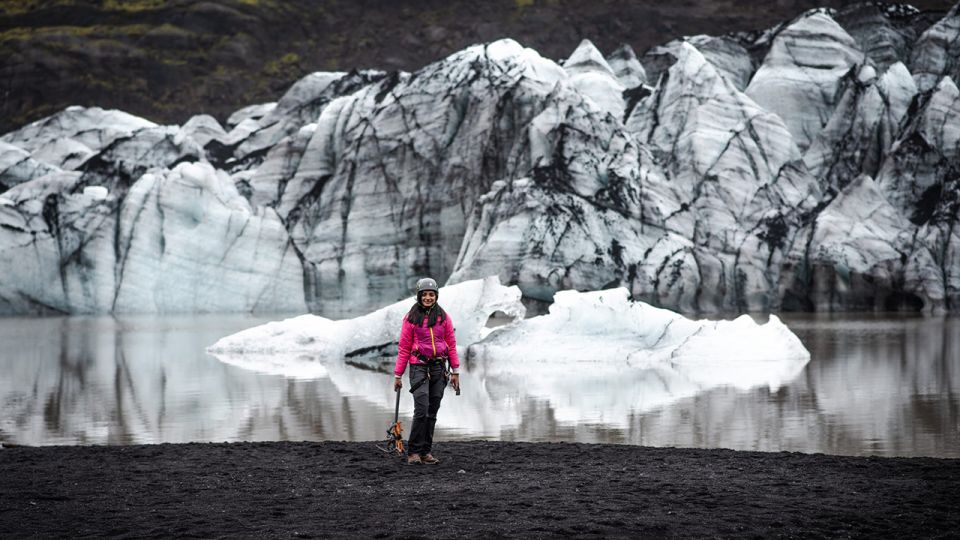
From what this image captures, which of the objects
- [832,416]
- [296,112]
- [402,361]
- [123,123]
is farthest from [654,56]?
[402,361]

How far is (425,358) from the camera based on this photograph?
31.2ft

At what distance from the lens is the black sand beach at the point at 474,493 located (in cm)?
673

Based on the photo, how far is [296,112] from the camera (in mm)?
56031

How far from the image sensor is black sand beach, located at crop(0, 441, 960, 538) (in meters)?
6.73

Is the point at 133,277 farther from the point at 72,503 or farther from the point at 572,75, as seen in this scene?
the point at 72,503

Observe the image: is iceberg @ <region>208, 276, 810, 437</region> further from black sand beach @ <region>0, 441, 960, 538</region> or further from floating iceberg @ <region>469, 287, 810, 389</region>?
black sand beach @ <region>0, 441, 960, 538</region>

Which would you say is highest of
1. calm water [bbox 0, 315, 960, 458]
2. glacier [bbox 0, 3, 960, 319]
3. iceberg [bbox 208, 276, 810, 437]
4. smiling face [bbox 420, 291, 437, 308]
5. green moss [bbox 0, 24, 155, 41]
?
green moss [bbox 0, 24, 155, 41]

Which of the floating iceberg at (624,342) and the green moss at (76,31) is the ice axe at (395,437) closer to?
the floating iceberg at (624,342)

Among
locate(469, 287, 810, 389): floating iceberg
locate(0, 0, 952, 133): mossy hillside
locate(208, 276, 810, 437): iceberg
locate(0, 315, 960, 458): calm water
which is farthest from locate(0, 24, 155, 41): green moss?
locate(469, 287, 810, 389): floating iceberg

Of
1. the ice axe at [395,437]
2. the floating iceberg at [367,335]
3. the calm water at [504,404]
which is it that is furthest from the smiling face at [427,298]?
the floating iceberg at [367,335]

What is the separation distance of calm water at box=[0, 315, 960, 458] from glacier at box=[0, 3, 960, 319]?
13.6m

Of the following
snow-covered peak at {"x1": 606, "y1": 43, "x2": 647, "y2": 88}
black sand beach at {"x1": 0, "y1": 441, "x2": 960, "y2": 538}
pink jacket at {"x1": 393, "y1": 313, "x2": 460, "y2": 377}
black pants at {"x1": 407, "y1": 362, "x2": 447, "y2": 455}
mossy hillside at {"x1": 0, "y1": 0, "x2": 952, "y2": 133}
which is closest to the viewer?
black sand beach at {"x1": 0, "y1": 441, "x2": 960, "y2": 538}

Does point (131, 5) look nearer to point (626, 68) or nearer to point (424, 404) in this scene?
point (626, 68)

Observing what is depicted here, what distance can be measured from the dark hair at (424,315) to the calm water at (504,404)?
90.5 inches
